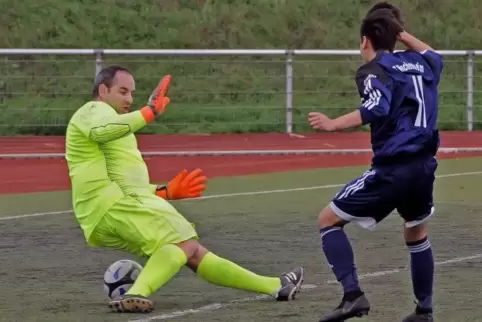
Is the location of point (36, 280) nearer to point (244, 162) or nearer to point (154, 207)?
point (154, 207)

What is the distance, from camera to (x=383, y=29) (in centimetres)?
677

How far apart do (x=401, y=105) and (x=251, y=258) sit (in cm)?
305

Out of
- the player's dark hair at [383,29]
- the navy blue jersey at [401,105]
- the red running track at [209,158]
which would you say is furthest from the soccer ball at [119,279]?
the red running track at [209,158]

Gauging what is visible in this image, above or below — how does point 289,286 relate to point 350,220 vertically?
below

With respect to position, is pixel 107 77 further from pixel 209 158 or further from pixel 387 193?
pixel 209 158

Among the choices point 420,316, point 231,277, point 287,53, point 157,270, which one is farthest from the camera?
point 287,53

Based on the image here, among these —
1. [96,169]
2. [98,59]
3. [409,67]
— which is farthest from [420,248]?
[98,59]

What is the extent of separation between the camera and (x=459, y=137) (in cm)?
2152

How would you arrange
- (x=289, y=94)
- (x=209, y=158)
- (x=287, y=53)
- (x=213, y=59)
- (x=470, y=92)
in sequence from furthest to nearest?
(x=213, y=59) → (x=470, y=92) → (x=289, y=94) → (x=287, y=53) → (x=209, y=158)

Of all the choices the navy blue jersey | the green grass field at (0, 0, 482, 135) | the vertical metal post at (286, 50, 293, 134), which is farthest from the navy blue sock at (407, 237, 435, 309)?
the green grass field at (0, 0, 482, 135)

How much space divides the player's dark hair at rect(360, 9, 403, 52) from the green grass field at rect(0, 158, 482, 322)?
4.87ft

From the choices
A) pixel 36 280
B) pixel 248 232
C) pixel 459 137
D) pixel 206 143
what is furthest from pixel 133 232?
pixel 459 137

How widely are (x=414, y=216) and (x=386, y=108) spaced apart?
735mm

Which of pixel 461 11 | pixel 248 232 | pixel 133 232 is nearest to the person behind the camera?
pixel 133 232
